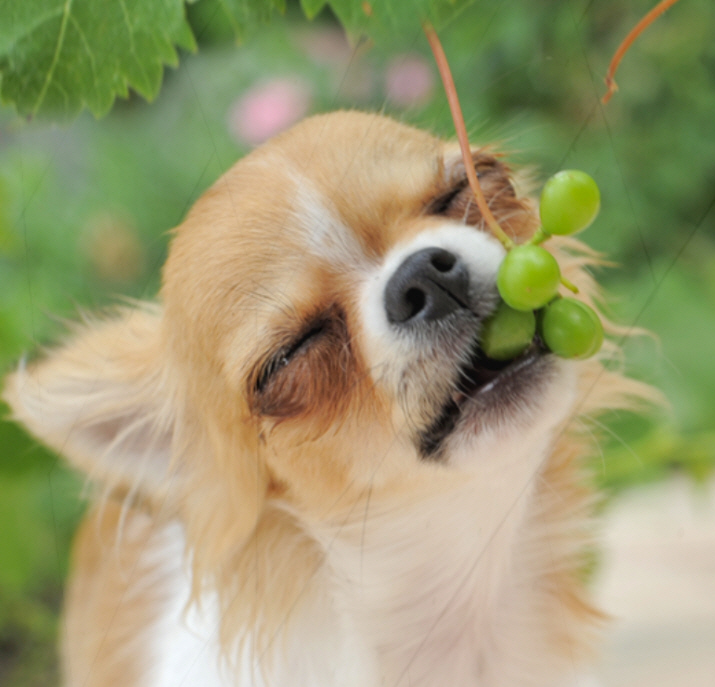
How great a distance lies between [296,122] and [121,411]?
0.49m

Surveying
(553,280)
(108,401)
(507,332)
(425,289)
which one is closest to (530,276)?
(553,280)

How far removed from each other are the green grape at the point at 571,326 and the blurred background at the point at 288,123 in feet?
0.47

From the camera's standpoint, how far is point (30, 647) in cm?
84

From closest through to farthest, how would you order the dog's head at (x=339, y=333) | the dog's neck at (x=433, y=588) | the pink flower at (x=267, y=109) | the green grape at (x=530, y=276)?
the green grape at (x=530, y=276), the pink flower at (x=267, y=109), the dog's head at (x=339, y=333), the dog's neck at (x=433, y=588)

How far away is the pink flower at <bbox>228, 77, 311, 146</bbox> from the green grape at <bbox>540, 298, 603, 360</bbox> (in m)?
0.26

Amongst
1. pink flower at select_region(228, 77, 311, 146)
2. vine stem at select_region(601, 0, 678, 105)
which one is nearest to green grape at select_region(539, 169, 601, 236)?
vine stem at select_region(601, 0, 678, 105)

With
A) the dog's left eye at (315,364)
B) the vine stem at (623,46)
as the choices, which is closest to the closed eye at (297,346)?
the dog's left eye at (315,364)

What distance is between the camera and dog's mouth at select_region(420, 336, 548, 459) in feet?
2.39

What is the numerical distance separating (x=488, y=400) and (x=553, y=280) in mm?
304

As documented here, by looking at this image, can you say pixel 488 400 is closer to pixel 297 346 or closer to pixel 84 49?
pixel 297 346

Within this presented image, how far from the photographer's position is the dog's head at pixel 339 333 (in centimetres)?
71

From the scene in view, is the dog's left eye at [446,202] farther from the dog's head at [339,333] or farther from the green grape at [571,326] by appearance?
the green grape at [571,326]

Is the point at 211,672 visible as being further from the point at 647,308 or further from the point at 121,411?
the point at 647,308

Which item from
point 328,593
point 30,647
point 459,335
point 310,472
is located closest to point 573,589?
point 328,593
